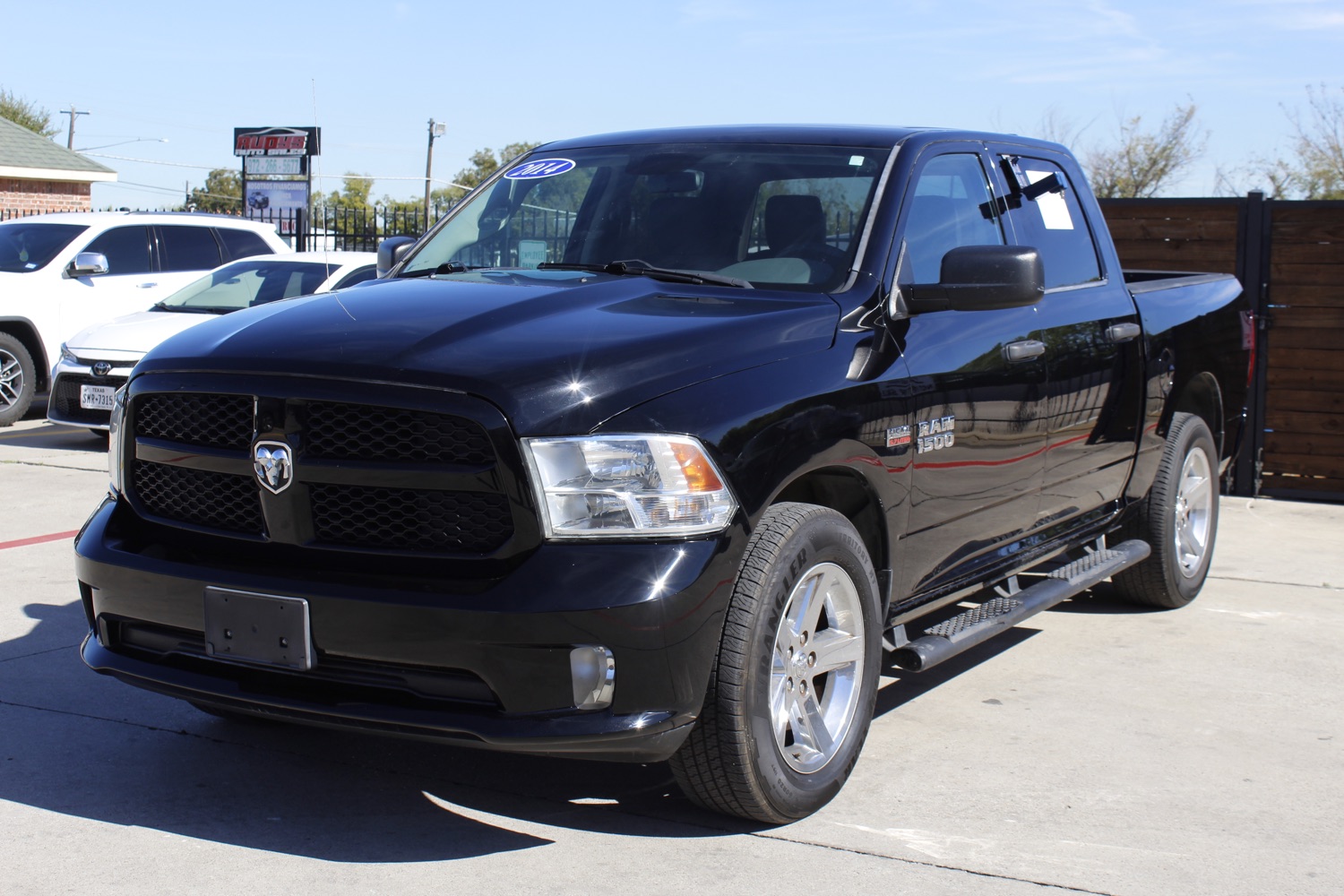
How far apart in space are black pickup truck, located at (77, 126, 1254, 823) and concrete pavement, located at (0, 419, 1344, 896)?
0.89ft

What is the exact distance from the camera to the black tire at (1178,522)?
6363 mm

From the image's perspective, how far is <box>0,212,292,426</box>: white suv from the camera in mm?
12508

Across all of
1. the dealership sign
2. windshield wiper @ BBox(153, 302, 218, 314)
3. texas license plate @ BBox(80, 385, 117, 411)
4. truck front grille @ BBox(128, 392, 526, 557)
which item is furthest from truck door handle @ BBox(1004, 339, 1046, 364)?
→ the dealership sign

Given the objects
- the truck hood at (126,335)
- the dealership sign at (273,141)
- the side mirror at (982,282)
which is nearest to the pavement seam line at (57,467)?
the truck hood at (126,335)

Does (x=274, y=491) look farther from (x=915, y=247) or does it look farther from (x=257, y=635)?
(x=915, y=247)

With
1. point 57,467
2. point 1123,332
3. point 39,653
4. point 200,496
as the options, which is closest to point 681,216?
point 200,496

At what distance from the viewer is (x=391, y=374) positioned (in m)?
3.34

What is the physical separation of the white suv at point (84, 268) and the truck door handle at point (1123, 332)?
972cm

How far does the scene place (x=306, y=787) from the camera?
4.05 m

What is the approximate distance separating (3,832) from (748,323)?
2.29 meters

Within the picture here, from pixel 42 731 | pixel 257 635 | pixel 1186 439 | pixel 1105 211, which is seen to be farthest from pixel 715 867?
pixel 1105 211

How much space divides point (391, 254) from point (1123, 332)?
2844 mm

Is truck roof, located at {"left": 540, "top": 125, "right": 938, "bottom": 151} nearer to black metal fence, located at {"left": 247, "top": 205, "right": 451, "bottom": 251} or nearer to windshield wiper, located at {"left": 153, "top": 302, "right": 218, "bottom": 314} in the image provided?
windshield wiper, located at {"left": 153, "top": 302, "right": 218, "bottom": 314}

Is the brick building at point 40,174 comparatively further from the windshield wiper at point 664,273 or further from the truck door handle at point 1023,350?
the truck door handle at point 1023,350
